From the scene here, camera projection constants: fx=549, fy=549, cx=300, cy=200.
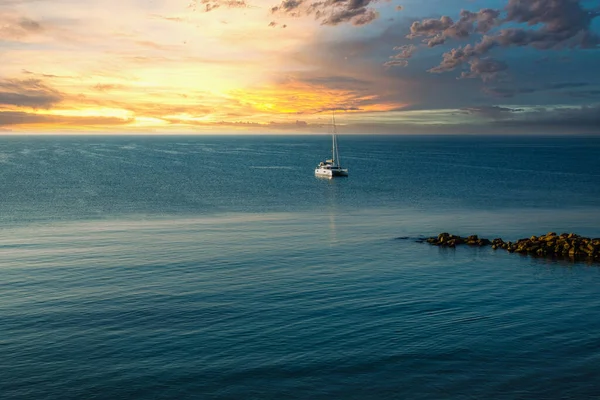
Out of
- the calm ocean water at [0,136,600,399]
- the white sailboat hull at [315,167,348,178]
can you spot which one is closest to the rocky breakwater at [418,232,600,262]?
the calm ocean water at [0,136,600,399]

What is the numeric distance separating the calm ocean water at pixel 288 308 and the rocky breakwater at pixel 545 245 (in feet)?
10.0

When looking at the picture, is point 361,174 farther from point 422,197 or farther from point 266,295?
point 266,295

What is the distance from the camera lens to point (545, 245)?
213ft

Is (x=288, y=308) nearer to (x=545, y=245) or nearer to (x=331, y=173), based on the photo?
(x=545, y=245)

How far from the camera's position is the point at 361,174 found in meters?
185

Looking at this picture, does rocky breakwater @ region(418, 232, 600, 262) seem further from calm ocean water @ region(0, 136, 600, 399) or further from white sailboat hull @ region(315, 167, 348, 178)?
white sailboat hull @ region(315, 167, 348, 178)

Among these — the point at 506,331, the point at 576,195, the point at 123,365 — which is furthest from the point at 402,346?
the point at 576,195

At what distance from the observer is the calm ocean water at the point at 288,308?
30.6m

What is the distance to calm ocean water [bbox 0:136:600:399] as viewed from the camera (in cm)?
3058

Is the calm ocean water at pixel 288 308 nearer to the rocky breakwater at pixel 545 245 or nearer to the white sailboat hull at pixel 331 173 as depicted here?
the rocky breakwater at pixel 545 245

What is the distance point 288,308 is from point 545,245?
1461 inches

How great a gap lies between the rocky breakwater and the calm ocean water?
3057mm

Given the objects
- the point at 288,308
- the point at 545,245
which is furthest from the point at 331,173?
the point at 288,308

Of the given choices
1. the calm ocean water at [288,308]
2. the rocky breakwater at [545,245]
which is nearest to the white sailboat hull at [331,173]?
the calm ocean water at [288,308]
